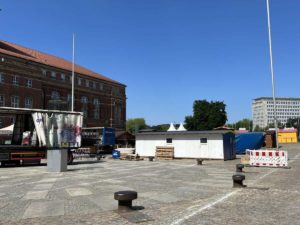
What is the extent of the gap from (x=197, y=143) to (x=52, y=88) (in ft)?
165

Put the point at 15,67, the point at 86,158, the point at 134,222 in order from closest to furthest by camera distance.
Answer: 1. the point at 134,222
2. the point at 86,158
3. the point at 15,67

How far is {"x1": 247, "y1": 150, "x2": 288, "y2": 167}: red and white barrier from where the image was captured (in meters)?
23.7

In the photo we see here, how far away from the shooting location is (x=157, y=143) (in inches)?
1430

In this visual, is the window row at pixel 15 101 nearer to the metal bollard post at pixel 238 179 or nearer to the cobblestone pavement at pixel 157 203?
the cobblestone pavement at pixel 157 203

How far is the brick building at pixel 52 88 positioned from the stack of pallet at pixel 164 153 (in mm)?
32884

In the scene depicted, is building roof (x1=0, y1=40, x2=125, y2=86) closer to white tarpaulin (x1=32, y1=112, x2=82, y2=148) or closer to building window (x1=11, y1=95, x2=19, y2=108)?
building window (x1=11, y1=95, x2=19, y2=108)

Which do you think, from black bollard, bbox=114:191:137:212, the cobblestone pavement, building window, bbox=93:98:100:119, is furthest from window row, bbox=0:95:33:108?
black bollard, bbox=114:191:137:212

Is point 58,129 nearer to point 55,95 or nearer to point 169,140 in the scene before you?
point 169,140

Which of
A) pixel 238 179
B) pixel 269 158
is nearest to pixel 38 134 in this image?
pixel 269 158

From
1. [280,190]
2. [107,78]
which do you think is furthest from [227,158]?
[107,78]

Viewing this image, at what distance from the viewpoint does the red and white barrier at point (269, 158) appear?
2369cm

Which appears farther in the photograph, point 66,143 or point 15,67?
point 15,67

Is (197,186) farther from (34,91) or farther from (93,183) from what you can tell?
(34,91)

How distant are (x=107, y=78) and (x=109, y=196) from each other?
289 ft
